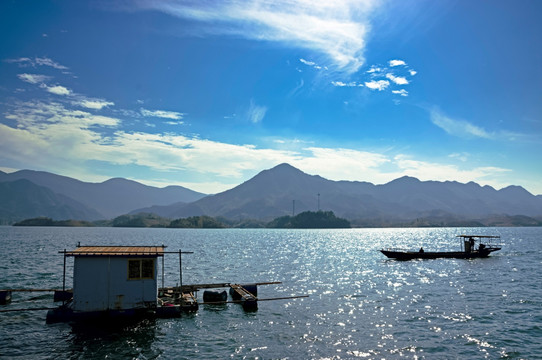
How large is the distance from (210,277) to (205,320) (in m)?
26.7

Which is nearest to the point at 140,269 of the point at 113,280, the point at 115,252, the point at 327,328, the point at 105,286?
the point at 113,280

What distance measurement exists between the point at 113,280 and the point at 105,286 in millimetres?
751

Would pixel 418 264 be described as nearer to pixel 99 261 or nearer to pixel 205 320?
pixel 205 320

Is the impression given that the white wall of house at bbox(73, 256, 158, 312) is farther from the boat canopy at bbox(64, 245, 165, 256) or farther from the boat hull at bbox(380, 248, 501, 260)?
the boat hull at bbox(380, 248, 501, 260)

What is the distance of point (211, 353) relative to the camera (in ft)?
85.9

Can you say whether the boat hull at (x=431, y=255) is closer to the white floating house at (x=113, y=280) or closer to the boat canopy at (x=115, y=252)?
the boat canopy at (x=115, y=252)

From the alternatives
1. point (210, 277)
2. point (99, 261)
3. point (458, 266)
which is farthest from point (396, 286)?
point (99, 261)

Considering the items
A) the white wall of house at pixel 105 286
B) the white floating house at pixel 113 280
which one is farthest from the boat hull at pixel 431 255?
the white wall of house at pixel 105 286

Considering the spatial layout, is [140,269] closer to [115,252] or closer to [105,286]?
[115,252]

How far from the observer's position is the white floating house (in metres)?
30.4

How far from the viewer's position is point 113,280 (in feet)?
102

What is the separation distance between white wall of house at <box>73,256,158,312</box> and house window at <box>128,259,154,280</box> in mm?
327

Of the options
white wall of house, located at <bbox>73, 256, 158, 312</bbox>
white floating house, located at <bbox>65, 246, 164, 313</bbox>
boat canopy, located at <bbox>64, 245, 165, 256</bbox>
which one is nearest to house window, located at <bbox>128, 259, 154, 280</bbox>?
white floating house, located at <bbox>65, 246, 164, 313</bbox>

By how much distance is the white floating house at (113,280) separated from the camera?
3042 cm
